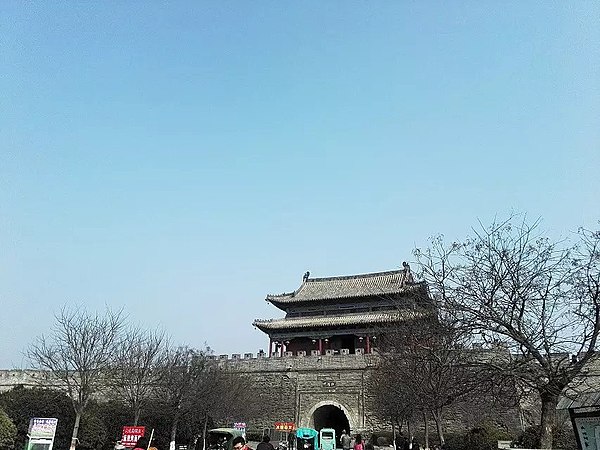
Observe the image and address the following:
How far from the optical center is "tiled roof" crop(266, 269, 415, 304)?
126 ft

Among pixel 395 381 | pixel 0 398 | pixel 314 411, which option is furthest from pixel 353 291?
pixel 0 398

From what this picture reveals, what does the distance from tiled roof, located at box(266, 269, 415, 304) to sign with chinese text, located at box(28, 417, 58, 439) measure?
2517cm

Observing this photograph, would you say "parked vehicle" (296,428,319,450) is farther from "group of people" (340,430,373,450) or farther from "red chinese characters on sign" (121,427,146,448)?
"red chinese characters on sign" (121,427,146,448)

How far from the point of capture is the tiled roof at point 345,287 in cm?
3825

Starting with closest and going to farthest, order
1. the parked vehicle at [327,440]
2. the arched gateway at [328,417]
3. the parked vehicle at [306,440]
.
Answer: the parked vehicle at [306,440]
the parked vehicle at [327,440]
the arched gateway at [328,417]

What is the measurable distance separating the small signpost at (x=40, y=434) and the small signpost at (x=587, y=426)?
12493 mm

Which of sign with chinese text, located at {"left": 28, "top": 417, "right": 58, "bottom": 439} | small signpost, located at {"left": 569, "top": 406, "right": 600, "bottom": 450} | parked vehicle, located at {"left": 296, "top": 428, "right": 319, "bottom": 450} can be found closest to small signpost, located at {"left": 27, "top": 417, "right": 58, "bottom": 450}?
sign with chinese text, located at {"left": 28, "top": 417, "right": 58, "bottom": 439}

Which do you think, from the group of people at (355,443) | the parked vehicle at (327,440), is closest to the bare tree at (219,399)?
the parked vehicle at (327,440)

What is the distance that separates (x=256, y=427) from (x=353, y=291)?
10.6m

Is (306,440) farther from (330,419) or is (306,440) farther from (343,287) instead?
(343,287)

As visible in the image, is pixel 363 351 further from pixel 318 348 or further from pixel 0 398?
pixel 0 398

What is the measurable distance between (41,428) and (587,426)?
1272cm

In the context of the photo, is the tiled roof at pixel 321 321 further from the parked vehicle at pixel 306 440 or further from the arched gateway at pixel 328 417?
the parked vehicle at pixel 306 440

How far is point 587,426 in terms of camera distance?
20.4 feet
